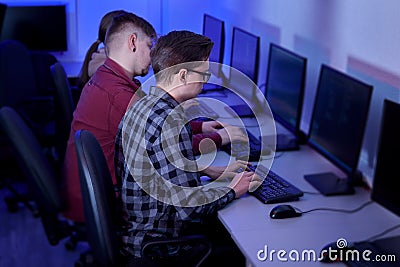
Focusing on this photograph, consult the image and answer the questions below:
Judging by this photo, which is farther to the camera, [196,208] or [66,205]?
[66,205]

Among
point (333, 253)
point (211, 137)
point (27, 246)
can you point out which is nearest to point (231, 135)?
point (211, 137)

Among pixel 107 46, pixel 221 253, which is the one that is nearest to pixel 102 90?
Answer: pixel 107 46

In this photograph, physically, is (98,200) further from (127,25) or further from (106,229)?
(127,25)

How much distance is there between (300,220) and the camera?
229 cm

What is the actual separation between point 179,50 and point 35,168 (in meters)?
0.93

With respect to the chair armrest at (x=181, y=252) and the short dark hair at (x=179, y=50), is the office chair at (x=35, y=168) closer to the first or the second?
the chair armrest at (x=181, y=252)

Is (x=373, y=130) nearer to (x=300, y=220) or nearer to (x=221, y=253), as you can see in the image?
(x=300, y=220)

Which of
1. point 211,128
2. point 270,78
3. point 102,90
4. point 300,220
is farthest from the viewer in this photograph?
point 270,78

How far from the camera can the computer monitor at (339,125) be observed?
2.40 metres

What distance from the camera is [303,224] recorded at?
2254 millimetres

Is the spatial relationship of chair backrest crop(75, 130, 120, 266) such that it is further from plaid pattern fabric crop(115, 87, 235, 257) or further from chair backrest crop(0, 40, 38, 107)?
chair backrest crop(0, 40, 38, 107)

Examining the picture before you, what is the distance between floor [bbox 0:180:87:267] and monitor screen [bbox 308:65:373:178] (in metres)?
1.62

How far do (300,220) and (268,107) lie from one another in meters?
1.22

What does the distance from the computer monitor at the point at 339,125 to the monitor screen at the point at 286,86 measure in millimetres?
150
